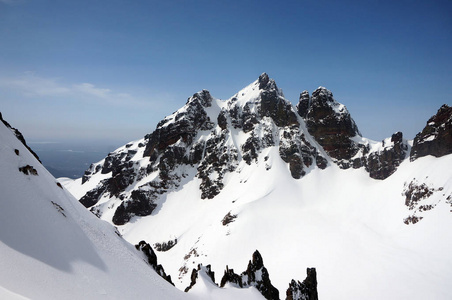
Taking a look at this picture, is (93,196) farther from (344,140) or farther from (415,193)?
(415,193)

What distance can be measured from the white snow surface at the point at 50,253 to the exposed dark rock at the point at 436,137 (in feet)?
268

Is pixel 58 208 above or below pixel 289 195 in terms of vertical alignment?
below

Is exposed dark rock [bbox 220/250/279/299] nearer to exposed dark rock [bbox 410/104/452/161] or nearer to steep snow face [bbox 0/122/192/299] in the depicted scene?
steep snow face [bbox 0/122/192/299]

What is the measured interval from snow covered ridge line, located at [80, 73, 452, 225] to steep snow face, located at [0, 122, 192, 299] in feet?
265

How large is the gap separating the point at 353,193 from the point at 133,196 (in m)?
90.8

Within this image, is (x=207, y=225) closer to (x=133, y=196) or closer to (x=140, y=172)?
(x=133, y=196)

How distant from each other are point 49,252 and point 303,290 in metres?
27.1

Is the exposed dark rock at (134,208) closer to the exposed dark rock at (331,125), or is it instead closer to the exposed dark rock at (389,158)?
the exposed dark rock at (331,125)

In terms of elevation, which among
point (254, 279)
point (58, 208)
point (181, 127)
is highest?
point (181, 127)

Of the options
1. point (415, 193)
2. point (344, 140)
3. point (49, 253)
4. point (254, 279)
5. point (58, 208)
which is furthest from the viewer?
point (344, 140)

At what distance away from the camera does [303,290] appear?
27.0m

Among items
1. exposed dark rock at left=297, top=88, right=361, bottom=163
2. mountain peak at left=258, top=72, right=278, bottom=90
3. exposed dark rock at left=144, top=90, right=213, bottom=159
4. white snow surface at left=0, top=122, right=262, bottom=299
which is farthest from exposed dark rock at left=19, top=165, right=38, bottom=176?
mountain peak at left=258, top=72, right=278, bottom=90

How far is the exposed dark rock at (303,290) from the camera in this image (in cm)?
2570

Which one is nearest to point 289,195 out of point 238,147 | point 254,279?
point 238,147
